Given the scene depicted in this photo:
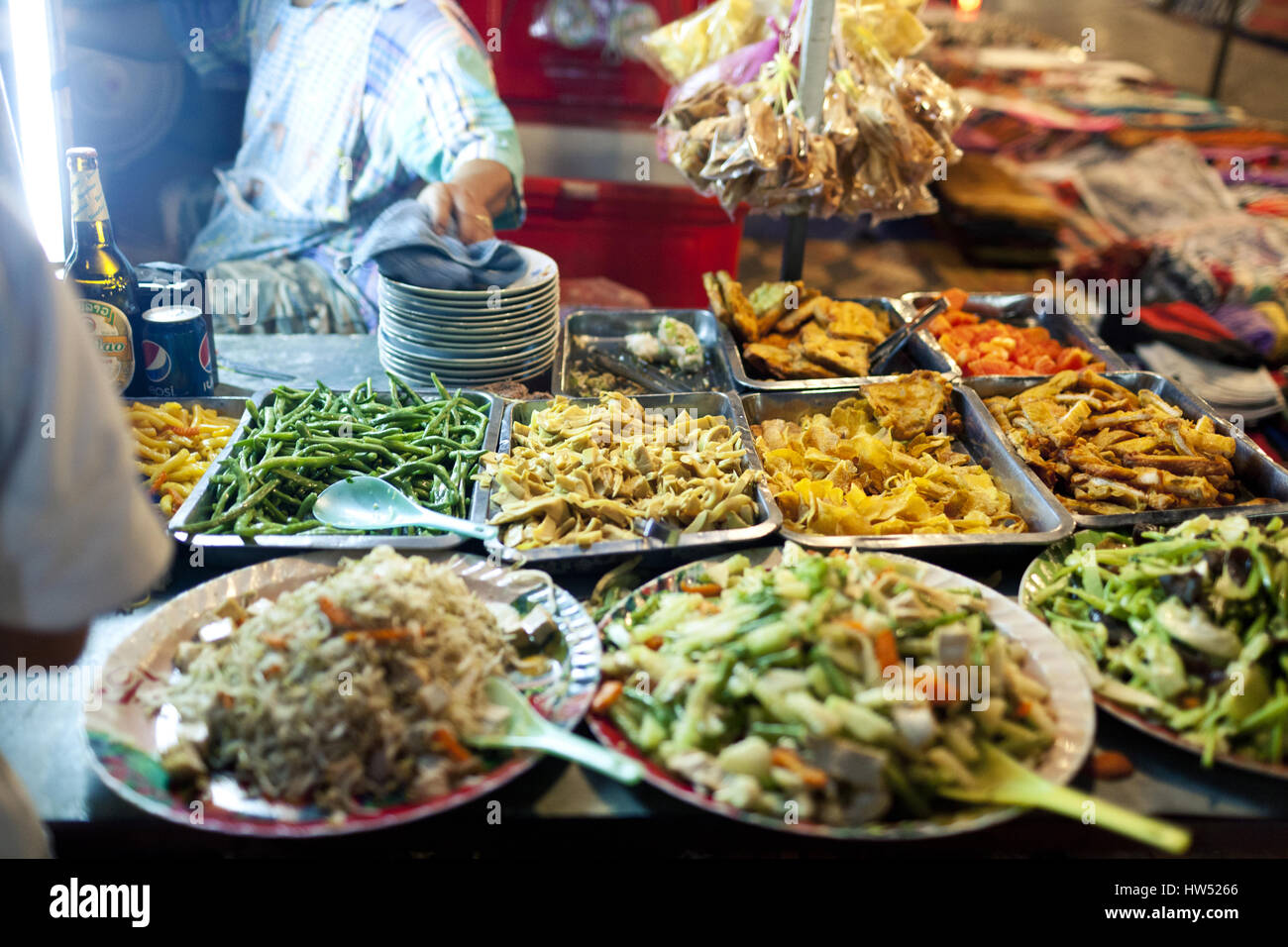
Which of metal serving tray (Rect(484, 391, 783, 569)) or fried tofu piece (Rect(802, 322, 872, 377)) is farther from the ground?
fried tofu piece (Rect(802, 322, 872, 377))

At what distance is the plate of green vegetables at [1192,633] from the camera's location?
150 centimetres

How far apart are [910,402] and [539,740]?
5.38 ft

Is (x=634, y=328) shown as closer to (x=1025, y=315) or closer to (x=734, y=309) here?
(x=734, y=309)

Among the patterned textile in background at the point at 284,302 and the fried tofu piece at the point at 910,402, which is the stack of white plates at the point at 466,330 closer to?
the fried tofu piece at the point at 910,402

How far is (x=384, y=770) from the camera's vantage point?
1364mm

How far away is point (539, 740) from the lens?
1.41 metres

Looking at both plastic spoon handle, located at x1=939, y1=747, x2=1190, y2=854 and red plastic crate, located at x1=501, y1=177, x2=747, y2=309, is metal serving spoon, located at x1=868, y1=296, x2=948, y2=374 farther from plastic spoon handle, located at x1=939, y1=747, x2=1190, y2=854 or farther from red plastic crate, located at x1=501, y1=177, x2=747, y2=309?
red plastic crate, located at x1=501, y1=177, x2=747, y2=309

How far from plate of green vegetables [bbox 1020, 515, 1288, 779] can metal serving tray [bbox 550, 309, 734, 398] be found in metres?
1.43

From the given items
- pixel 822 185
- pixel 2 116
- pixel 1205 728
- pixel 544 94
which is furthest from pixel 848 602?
pixel 544 94

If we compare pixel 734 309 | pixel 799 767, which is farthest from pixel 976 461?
pixel 799 767

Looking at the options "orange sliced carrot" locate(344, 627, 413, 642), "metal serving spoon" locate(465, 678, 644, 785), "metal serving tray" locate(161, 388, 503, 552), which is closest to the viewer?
"metal serving spoon" locate(465, 678, 644, 785)

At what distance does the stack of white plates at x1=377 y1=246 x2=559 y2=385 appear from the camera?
8.60 ft

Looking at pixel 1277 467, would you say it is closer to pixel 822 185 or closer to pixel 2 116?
pixel 822 185

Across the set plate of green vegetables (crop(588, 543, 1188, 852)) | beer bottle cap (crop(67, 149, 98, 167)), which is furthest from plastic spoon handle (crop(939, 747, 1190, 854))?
beer bottle cap (crop(67, 149, 98, 167))
